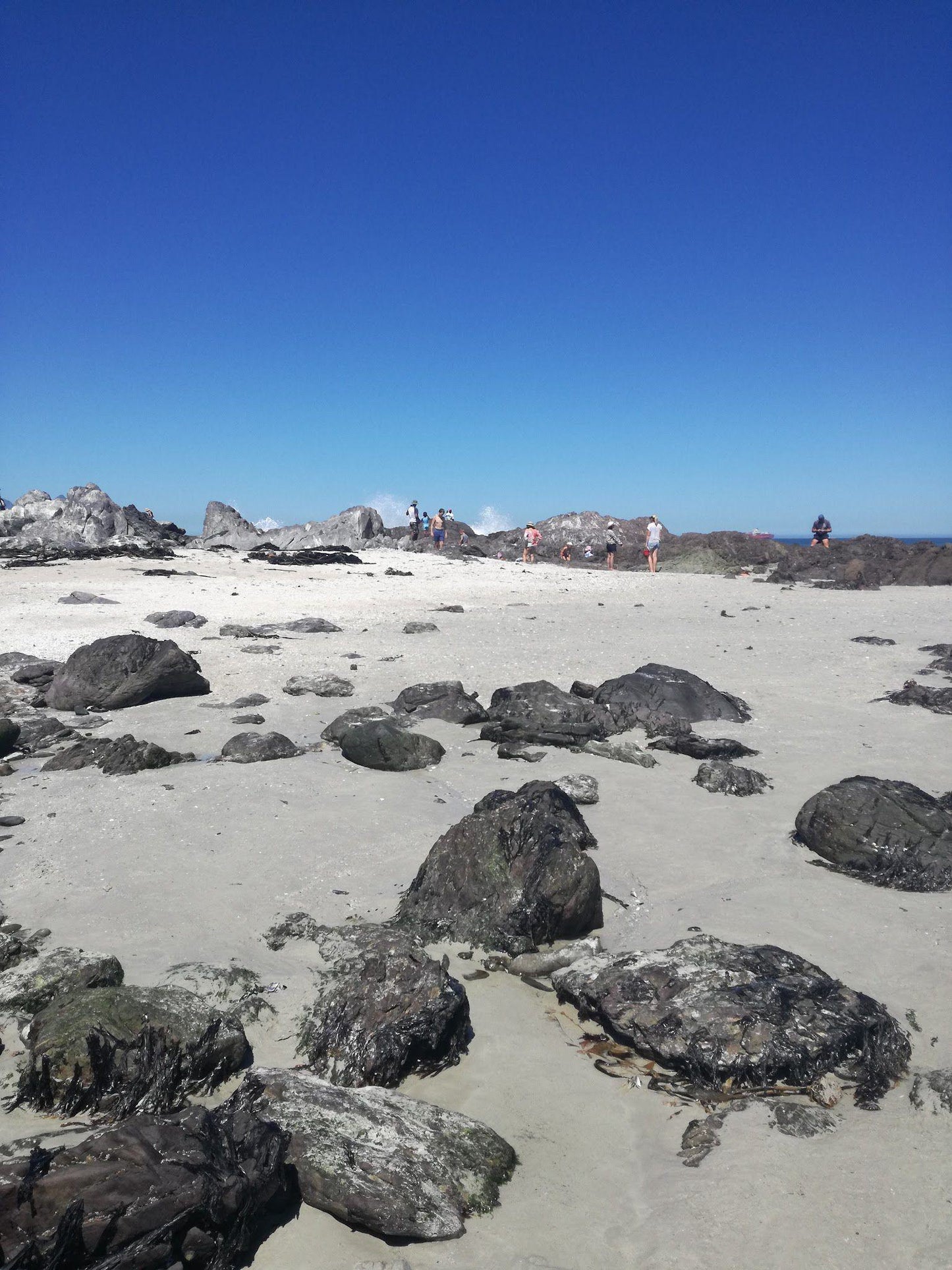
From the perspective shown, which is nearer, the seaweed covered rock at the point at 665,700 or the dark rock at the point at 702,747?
the dark rock at the point at 702,747

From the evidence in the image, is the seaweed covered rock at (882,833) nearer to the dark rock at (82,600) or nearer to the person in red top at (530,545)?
the dark rock at (82,600)

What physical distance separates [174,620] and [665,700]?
867 centimetres

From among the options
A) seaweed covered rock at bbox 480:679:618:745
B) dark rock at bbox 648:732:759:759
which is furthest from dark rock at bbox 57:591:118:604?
dark rock at bbox 648:732:759:759

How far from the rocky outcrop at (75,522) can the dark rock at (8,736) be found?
19.7 m

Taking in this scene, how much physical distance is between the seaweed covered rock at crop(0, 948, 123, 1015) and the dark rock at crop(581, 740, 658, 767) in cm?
482

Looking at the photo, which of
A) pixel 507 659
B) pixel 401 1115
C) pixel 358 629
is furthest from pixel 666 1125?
pixel 358 629

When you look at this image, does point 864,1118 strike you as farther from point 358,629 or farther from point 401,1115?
point 358,629

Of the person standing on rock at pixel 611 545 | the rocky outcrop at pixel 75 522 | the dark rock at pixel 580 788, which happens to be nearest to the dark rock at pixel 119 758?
the dark rock at pixel 580 788

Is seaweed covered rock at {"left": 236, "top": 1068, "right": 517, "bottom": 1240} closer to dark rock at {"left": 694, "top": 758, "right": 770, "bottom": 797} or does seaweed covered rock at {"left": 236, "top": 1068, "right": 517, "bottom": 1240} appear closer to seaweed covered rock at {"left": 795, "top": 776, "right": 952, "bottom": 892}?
seaweed covered rock at {"left": 795, "top": 776, "right": 952, "bottom": 892}

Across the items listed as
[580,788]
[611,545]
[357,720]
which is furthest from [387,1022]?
[611,545]

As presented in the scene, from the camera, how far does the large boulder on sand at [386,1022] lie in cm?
359

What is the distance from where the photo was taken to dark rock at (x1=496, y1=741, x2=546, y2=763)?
7801 mm

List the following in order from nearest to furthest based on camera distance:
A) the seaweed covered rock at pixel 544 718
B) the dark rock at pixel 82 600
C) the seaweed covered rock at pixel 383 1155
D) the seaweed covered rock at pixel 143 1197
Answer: the seaweed covered rock at pixel 143 1197
the seaweed covered rock at pixel 383 1155
the seaweed covered rock at pixel 544 718
the dark rock at pixel 82 600

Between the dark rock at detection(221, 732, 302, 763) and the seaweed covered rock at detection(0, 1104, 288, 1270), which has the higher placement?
the dark rock at detection(221, 732, 302, 763)
